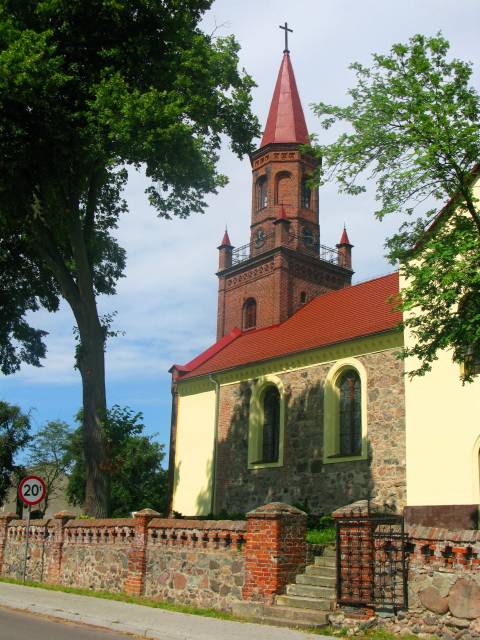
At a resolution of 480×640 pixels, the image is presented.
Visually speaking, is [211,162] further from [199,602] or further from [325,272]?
[325,272]

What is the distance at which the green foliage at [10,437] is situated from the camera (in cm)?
3259

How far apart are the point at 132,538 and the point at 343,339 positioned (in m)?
9.07

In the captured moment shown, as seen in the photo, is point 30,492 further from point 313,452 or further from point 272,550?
point 313,452

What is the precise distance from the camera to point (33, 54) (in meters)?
14.1

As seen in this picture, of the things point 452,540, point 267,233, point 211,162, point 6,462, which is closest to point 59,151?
point 211,162

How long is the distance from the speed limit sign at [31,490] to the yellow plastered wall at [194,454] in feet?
29.7

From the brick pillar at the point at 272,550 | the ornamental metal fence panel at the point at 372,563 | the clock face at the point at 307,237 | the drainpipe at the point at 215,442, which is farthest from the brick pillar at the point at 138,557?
the clock face at the point at 307,237

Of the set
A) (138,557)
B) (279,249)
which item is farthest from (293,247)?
(138,557)

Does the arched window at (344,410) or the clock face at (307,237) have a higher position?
the clock face at (307,237)

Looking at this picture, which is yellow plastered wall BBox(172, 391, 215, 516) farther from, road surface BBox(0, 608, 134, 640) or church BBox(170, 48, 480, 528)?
road surface BBox(0, 608, 134, 640)

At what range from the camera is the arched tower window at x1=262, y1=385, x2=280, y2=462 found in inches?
914

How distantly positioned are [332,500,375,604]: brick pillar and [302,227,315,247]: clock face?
2331cm

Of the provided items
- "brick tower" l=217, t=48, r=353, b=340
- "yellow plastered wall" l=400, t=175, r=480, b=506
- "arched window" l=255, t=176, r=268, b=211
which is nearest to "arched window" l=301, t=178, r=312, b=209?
"brick tower" l=217, t=48, r=353, b=340

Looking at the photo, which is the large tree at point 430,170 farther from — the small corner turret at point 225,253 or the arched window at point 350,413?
the small corner turret at point 225,253
